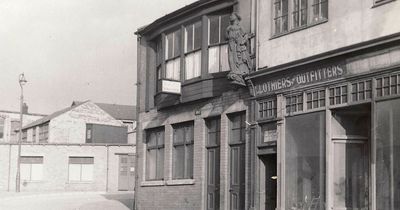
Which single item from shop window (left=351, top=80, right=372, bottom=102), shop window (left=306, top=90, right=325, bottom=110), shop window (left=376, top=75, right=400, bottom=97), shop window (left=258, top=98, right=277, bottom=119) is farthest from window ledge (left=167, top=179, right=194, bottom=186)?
shop window (left=376, top=75, right=400, bottom=97)

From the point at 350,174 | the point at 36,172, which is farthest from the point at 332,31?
the point at 36,172

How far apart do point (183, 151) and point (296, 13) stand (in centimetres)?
738

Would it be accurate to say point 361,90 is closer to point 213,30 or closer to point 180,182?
point 213,30

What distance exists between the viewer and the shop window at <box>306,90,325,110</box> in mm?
14680

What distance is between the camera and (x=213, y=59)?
64.1 ft

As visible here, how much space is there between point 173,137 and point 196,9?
4748mm

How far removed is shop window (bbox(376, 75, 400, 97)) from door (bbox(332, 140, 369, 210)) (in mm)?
1876

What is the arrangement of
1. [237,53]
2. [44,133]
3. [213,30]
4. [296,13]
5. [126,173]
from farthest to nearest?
[44,133]
[126,173]
[213,30]
[237,53]
[296,13]

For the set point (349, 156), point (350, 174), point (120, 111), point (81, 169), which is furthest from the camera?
point (120, 111)

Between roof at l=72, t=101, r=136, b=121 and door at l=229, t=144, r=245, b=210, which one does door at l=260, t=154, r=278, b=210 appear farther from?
roof at l=72, t=101, r=136, b=121

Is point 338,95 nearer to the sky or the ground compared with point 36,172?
nearer to the sky

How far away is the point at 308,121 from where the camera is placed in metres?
15.1

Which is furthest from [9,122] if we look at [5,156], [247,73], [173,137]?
[247,73]

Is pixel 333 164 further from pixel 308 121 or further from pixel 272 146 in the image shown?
pixel 272 146
